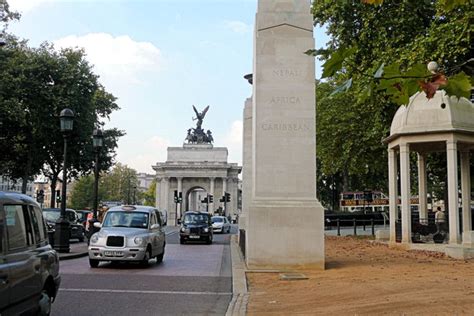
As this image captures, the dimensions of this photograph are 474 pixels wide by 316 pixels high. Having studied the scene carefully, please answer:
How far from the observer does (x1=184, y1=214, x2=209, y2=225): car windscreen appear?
104 ft

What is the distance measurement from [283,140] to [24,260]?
396 inches

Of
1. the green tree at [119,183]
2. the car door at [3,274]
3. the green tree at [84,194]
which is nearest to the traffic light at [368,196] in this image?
the car door at [3,274]

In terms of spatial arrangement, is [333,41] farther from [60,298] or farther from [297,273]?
[60,298]

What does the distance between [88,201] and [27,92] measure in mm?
61840

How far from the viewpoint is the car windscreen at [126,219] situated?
56.9 ft

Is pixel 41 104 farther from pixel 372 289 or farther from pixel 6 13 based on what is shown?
pixel 372 289

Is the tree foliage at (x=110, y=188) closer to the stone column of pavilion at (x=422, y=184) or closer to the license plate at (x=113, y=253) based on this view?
the stone column of pavilion at (x=422, y=184)

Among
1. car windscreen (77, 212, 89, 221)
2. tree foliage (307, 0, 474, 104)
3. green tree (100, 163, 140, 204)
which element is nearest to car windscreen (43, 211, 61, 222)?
car windscreen (77, 212, 89, 221)

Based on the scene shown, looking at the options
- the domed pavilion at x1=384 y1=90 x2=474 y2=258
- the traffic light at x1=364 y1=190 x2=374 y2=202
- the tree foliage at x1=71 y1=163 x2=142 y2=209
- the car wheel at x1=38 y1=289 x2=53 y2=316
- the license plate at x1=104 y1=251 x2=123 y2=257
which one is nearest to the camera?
the car wheel at x1=38 y1=289 x2=53 y2=316

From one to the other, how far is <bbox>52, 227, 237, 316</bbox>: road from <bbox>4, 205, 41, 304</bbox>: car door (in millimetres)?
2440

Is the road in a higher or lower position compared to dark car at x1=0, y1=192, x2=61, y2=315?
lower

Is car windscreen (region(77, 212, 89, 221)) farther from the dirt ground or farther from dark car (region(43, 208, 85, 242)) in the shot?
the dirt ground

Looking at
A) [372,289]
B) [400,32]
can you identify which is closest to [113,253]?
[372,289]

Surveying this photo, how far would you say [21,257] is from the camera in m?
6.36
